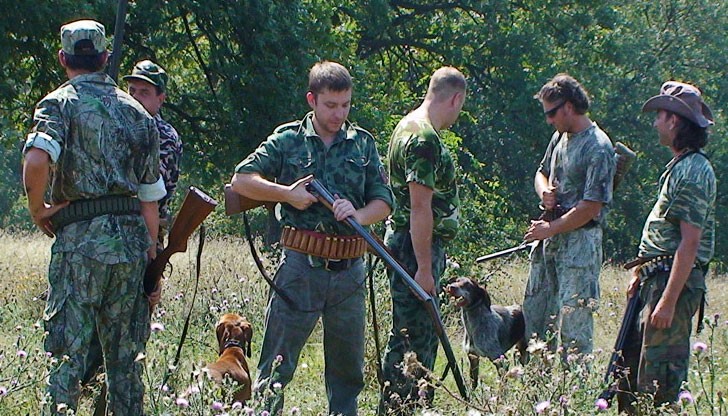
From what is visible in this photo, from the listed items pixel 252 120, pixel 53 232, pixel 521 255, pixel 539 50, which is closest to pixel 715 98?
pixel 539 50

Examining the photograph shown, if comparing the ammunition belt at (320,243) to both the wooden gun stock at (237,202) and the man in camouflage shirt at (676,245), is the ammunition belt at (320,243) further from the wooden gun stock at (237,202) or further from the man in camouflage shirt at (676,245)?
the man in camouflage shirt at (676,245)

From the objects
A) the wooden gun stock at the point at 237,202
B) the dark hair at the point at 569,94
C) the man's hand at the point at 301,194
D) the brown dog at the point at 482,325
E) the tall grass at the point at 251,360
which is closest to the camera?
the tall grass at the point at 251,360

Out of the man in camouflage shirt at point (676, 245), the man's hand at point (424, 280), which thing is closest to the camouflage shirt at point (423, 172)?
the man's hand at point (424, 280)

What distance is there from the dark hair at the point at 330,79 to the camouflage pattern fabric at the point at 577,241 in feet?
5.76

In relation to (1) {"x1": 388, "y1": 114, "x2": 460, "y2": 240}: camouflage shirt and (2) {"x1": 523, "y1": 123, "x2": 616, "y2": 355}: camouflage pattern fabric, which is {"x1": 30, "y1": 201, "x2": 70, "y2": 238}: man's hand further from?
(2) {"x1": 523, "y1": 123, "x2": 616, "y2": 355}: camouflage pattern fabric

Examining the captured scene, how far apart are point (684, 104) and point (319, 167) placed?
1973 millimetres

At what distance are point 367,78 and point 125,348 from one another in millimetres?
17568

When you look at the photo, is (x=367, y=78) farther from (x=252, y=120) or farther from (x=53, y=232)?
(x=53, y=232)

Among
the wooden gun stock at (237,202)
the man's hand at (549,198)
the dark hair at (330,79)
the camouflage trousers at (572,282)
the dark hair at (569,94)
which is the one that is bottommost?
the camouflage trousers at (572,282)

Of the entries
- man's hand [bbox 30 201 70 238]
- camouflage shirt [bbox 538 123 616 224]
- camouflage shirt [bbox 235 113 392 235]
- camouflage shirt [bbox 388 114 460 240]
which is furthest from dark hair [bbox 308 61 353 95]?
camouflage shirt [bbox 538 123 616 224]

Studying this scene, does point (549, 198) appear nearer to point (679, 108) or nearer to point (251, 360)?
point (679, 108)

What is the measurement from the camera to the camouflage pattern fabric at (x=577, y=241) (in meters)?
6.04

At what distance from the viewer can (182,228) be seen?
16.2ft

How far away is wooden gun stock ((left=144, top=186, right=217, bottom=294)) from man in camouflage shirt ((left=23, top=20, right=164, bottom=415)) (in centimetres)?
21
